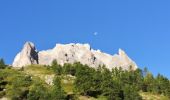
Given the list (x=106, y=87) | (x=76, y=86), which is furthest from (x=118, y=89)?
(x=76, y=86)

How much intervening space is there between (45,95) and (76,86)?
93.6 ft

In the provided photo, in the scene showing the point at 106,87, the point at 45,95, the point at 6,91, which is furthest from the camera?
the point at 106,87

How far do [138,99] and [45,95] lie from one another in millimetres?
45274

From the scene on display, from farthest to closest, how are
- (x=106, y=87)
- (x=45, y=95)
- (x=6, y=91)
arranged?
(x=106, y=87)
(x=6, y=91)
(x=45, y=95)

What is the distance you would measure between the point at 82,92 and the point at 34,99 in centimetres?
3027

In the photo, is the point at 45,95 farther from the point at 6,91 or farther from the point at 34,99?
the point at 6,91

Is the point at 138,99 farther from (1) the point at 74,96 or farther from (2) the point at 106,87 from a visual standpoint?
(1) the point at 74,96

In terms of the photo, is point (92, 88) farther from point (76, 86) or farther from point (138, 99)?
point (138, 99)

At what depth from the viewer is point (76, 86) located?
197125mm

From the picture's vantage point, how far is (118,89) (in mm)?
193250

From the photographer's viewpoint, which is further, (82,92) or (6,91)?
(82,92)

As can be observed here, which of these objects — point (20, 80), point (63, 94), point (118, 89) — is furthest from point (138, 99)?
point (20, 80)

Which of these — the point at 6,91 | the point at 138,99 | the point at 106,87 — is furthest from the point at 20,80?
the point at 138,99

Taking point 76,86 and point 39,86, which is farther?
point 76,86
